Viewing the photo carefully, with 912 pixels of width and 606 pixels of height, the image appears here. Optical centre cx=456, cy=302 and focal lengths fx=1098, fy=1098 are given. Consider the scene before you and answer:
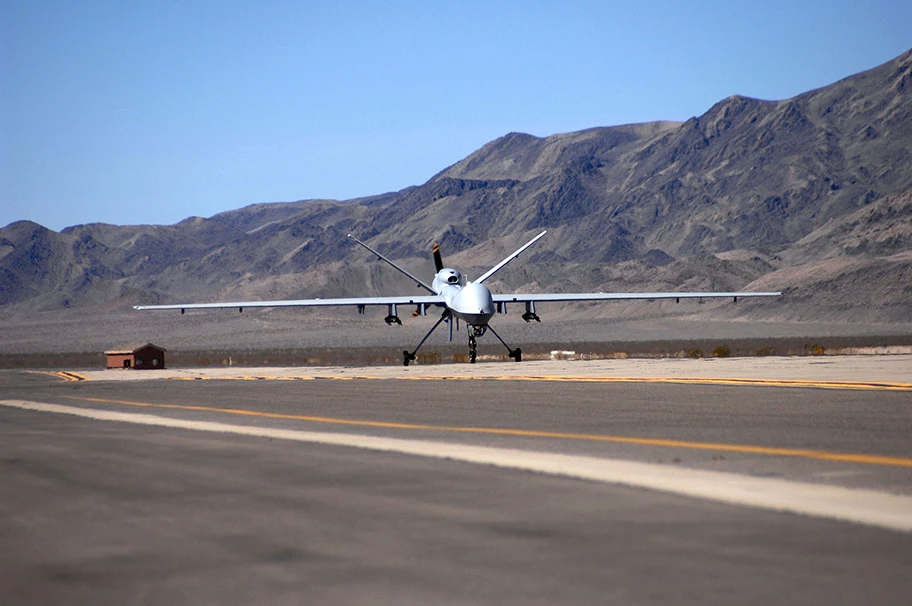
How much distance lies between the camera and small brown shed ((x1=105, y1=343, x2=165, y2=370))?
65125mm

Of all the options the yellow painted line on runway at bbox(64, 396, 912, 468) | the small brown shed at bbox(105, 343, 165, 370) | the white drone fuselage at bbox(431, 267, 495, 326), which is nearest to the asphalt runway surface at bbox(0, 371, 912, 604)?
Answer: the yellow painted line on runway at bbox(64, 396, 912, 468)

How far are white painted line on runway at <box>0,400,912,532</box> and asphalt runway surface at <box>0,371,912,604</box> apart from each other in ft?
0.33

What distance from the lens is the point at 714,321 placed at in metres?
129

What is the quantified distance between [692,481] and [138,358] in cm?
5842

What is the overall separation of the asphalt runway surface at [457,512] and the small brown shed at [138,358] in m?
45.6

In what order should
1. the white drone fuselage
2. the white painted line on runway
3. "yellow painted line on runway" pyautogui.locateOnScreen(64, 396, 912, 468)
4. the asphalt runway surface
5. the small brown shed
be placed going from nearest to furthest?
the asphalt runway surface, the white painted line on runway, "yellow painted line on runway" pyautogui.locateOnScreen(64, 396, 912, 468), the white drone fuselage, the small brown shed

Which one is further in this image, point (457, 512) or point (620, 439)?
point (620, 439)

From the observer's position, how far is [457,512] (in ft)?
30.8

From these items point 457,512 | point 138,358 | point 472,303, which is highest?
point 472,303

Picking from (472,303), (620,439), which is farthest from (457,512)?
(472,303)

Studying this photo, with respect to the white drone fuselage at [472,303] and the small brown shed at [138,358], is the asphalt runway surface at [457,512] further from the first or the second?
the small brown shed at [138,358]

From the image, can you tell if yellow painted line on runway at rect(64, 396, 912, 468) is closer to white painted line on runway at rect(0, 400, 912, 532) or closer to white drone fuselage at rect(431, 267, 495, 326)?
white painted line on runway at rect(0, 400, 912, 532)

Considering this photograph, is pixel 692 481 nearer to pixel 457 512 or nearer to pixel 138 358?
pixel 457 512

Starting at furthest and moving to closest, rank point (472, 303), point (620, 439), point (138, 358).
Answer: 1. point (138, 358)
2. point (472, 303)
3. point (620, 439)
